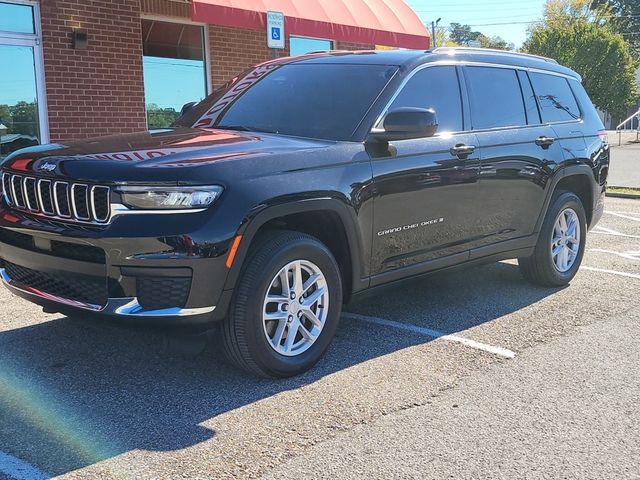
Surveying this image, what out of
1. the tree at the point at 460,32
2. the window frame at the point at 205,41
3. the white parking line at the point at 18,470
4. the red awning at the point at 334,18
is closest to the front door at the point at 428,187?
the white parking line at the point at 18,470

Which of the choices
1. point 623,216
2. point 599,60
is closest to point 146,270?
point 623,216

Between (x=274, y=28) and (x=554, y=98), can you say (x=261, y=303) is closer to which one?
(x=554, y=98)

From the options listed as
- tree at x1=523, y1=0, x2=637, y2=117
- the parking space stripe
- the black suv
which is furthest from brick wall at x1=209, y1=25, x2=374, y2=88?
tree at x1=523, y1=0, x2=637, y2=117

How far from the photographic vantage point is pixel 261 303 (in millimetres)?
3758

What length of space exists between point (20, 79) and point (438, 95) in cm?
607

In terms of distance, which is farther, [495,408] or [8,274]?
[8,274]

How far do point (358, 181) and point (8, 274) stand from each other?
6.96ft

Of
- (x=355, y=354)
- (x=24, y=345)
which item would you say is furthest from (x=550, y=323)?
(x=24, y=345)

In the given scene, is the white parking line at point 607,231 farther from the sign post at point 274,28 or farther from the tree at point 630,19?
the tree at point 630,19

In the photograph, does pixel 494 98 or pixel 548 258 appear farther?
A: pixel 548 258

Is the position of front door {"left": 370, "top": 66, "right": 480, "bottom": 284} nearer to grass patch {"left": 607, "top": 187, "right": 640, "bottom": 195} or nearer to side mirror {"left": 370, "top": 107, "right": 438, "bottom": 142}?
side mirror {"left": 370, "top": 107, "right": 438, "bottom": 142}

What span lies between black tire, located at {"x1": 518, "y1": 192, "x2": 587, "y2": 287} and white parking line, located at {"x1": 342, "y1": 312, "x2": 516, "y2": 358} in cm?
158

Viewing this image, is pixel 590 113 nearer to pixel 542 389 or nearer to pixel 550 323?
pixel 550 323

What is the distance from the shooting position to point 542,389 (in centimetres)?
395
